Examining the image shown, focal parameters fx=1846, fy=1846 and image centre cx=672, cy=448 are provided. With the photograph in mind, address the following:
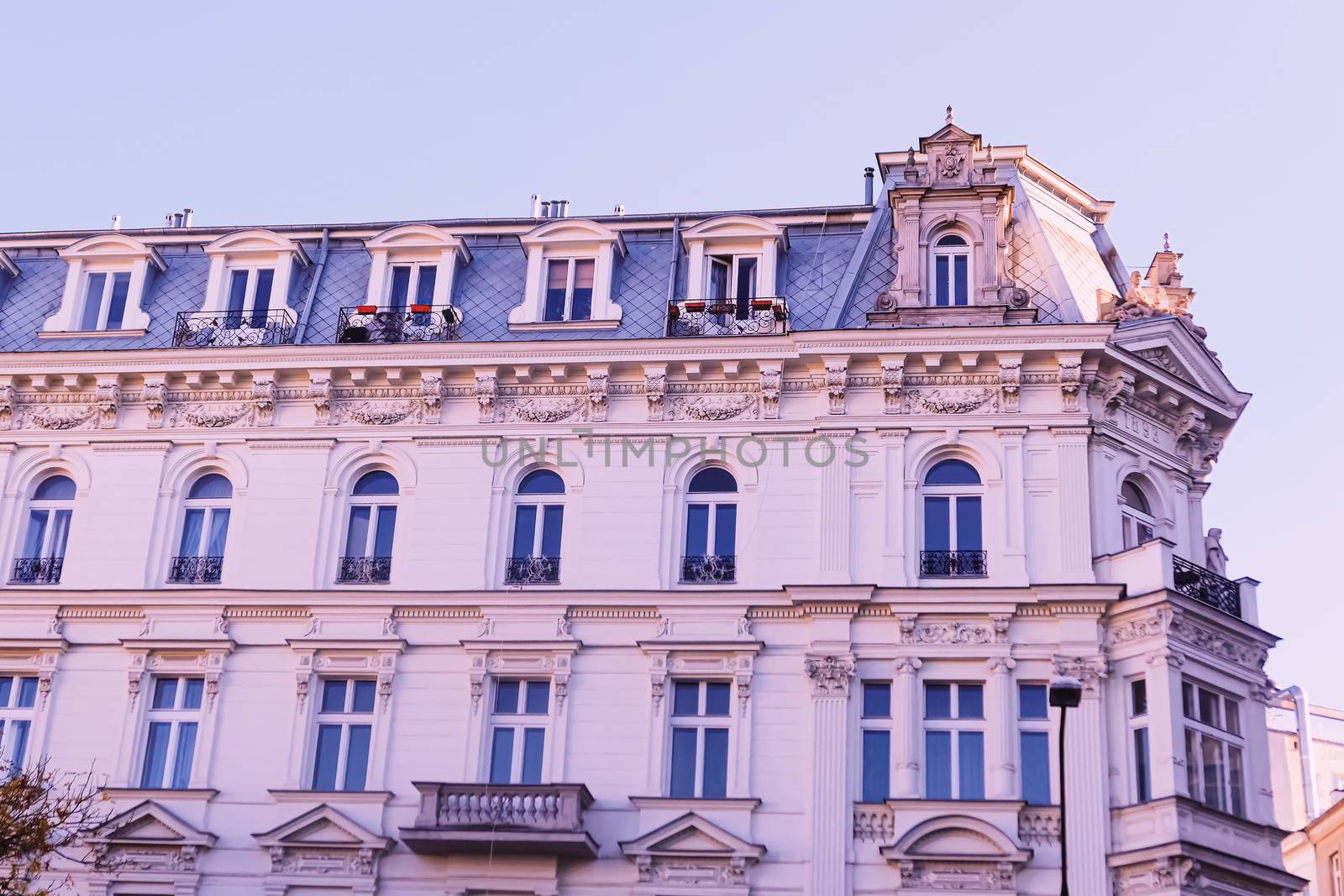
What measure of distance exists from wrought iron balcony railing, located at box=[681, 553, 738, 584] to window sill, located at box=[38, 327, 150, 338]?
43.1ft

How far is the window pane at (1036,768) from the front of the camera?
32.7 m

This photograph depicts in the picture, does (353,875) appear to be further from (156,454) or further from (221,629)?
(156,454)

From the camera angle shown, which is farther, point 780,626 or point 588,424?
point 588,424

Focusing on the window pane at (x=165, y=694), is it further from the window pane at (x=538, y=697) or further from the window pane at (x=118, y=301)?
the window pane at (x=118, y=301)

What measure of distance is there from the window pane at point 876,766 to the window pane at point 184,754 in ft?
41.3

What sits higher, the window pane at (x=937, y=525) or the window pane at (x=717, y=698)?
the window pane at (x=937, y=525)

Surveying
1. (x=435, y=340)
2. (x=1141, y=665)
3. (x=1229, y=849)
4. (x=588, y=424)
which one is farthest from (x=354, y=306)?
(x=1229, y=849)

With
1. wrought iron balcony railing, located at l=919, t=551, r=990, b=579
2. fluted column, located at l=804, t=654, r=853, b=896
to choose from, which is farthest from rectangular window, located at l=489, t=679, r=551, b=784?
wrought iron balcony railing, located at l=919, t=551, r=990, b=579

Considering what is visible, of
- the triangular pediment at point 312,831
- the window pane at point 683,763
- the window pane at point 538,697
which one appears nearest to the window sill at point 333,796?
the triangular pediment at point 312,831

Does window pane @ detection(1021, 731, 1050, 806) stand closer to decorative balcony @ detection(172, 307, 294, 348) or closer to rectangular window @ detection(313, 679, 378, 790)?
rectangular window @ detection(313, 679, 378, 790)

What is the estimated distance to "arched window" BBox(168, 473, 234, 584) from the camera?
36594mm

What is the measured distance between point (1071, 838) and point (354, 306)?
59.8 feet

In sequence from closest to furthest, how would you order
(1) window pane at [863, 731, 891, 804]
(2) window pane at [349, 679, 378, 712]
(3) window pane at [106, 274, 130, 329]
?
(1) window pane at [863, 731, 891, 804]
(2) window pane at [349, 679, 378, 712]
(3) window pane at [106, 274, 130, 329]

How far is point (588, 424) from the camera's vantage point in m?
36.7
